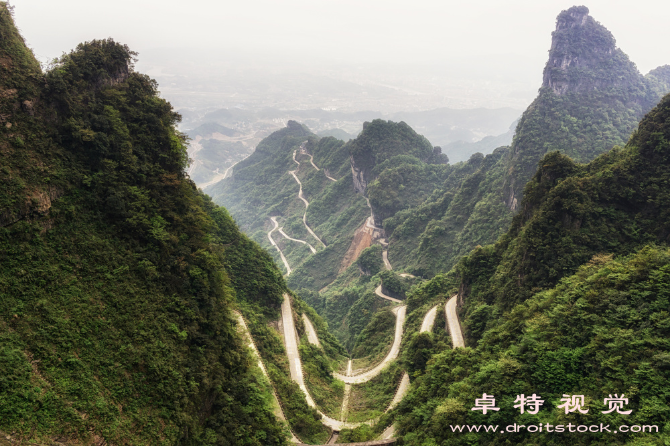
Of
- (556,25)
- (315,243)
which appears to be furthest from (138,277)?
(556,25)

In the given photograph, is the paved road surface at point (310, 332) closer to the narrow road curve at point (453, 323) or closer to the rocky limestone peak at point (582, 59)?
the narrow road curve at point (453, 323)

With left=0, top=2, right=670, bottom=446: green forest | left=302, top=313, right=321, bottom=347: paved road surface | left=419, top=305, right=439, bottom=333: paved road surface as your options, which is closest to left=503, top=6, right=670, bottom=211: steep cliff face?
left=419, top=305, right=439, bottom=333: paved road surface

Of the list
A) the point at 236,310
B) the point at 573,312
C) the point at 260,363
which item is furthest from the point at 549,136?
the point at 260,363

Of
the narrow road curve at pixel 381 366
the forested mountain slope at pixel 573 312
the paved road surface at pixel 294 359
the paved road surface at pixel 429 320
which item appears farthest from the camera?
the paved road surface at pixel 429 320

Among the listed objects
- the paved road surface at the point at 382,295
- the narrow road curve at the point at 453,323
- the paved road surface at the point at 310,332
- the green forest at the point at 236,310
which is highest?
the green forest at the point at 236,310

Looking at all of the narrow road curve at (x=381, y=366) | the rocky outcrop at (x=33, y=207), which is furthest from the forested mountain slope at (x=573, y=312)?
the rocky outcrop at (x=33, y=207)

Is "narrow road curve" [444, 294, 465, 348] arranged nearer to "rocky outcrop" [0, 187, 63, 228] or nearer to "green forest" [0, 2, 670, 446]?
"green forest" [0, 2, 670, 446]

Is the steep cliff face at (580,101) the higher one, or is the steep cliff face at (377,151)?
the steep cliff face at (580,101)
